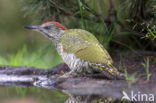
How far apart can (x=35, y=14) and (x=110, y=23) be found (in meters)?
1.10

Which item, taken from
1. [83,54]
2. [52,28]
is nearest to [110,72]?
[83,54]

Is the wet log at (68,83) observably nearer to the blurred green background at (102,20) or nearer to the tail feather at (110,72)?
the tail feather at (110,72)

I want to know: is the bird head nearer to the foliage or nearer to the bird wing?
the bird wing

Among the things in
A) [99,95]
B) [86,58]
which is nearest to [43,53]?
[86,58]

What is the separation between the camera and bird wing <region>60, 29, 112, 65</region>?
215 inches

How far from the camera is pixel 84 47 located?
222 inches

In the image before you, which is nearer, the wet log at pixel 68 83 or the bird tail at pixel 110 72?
the wet log at pixel 68 83

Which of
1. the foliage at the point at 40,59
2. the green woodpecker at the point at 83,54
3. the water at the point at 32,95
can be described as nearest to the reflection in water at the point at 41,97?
the water at the point at 32,95

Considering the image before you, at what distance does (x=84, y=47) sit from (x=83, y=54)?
0.37 feet

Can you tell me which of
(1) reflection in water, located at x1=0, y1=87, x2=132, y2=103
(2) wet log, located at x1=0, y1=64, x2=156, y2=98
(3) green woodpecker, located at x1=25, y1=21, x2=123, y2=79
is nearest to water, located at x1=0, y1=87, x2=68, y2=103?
(1) reflection in water, located at x1=0, y1=87, x2=132, y2=103

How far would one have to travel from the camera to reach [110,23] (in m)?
6.74

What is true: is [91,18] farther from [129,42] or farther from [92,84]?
[92,84]

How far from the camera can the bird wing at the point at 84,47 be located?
5.47 metres

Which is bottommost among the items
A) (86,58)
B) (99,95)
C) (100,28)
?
(99,95)
